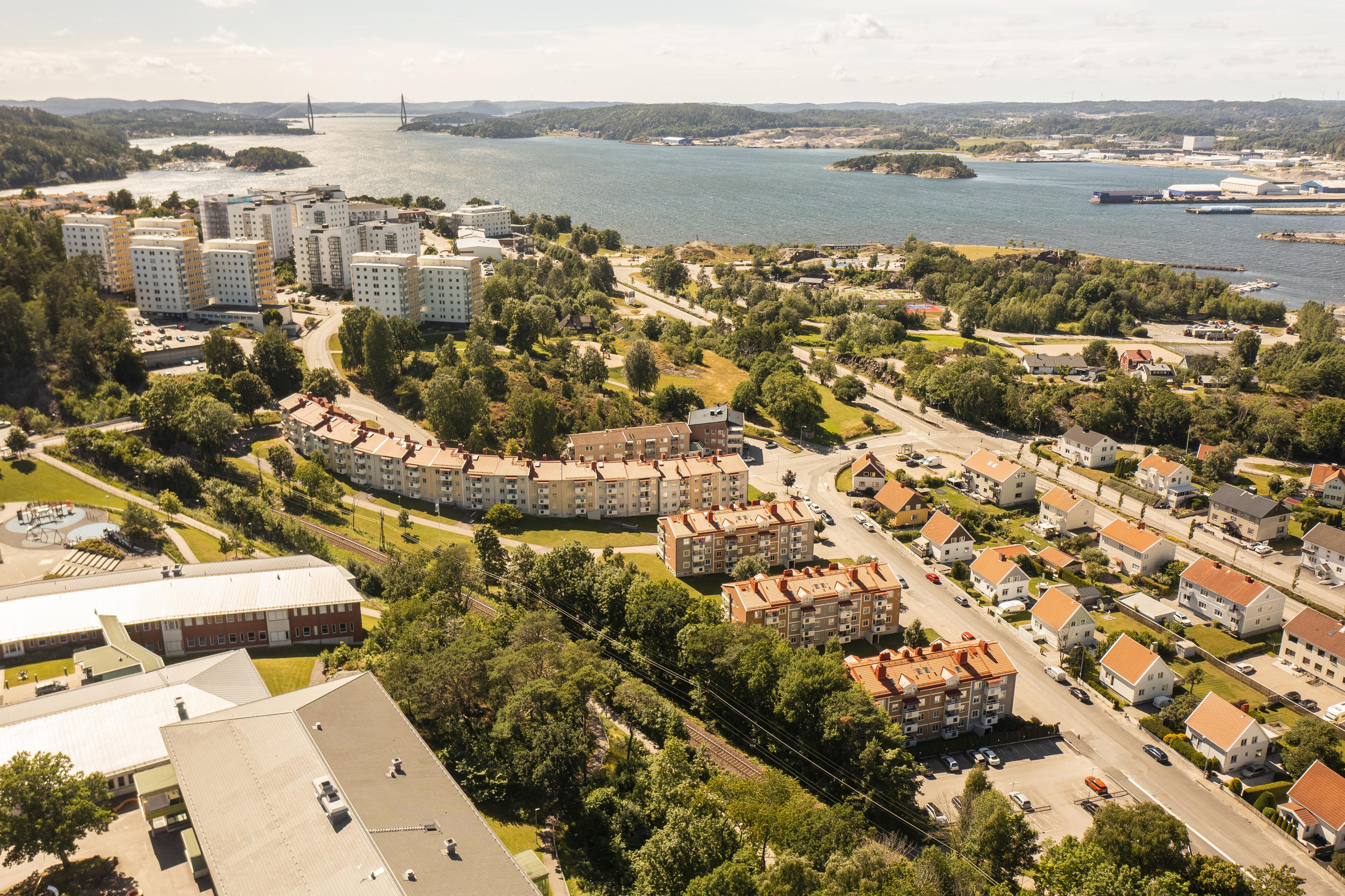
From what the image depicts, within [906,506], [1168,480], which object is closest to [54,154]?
[906,506]

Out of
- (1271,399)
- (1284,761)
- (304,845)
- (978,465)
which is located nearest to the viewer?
(304,845)

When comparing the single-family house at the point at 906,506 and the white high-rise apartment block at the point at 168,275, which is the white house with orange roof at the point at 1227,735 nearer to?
the single-family house at the point at 906,506

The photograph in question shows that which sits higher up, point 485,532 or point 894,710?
point 485,532

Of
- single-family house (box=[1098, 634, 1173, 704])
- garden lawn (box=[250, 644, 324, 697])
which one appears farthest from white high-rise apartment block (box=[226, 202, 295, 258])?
single-family house (box=[1098, 634, 1173, 704])

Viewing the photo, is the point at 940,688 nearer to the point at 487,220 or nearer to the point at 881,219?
the point at 487,220

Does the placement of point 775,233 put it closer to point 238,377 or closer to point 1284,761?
point 238,377

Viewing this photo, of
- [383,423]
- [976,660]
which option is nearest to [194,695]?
[976,660]

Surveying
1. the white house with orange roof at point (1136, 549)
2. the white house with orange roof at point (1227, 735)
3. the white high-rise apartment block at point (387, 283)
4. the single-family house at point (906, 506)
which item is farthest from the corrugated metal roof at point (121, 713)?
the white high-rise apartment block at point (387, 283)
